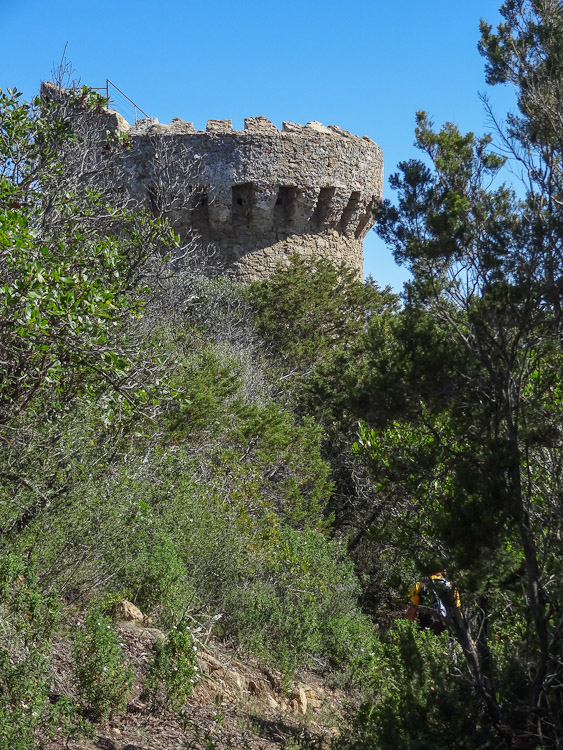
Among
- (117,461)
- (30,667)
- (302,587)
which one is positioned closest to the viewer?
(30,667)

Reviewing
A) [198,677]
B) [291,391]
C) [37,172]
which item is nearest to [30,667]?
[198,677]

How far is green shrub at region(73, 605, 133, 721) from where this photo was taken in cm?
501

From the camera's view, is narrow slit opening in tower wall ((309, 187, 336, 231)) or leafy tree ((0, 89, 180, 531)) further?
narrow slit opening in tower wall ((309, 187, 336, 231))

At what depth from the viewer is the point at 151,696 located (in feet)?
18.4

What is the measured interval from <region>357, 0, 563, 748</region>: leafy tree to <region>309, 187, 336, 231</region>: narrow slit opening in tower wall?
42.1 ft

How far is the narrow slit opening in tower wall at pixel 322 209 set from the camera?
18.1 metres

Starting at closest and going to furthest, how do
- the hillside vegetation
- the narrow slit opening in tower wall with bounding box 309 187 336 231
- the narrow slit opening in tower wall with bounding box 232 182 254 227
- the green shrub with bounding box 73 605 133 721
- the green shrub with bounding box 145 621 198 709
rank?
the hillside vegetation < the green shrub with bounding box 73 605 133 721 < the green shrub with bounding box 145 621 198 709 < the narrow slit opening in tower wall with bounding box 232 182 254 227 < the narrow slit opening in tower wall with bounding box 309 187 336 231

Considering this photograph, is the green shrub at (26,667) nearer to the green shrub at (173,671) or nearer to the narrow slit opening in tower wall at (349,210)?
A: the green shrub at (173,671)

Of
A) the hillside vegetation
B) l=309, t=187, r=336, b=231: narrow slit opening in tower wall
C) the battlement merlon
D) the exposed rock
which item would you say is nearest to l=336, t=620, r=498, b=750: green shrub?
the hillside vegetation

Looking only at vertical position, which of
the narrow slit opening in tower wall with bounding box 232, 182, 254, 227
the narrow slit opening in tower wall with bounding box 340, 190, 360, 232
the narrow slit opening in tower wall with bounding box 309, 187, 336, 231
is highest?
the narrow slit opening in tower wall with bounding box 340, 190, 360, 232

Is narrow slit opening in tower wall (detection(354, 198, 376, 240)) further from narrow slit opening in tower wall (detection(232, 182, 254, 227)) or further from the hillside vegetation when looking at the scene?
the hillside vegetation

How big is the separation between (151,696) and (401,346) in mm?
2957

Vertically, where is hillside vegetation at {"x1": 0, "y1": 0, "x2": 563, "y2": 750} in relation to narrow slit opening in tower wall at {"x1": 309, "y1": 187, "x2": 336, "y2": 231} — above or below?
below

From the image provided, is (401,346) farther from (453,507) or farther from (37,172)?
(37,172)
